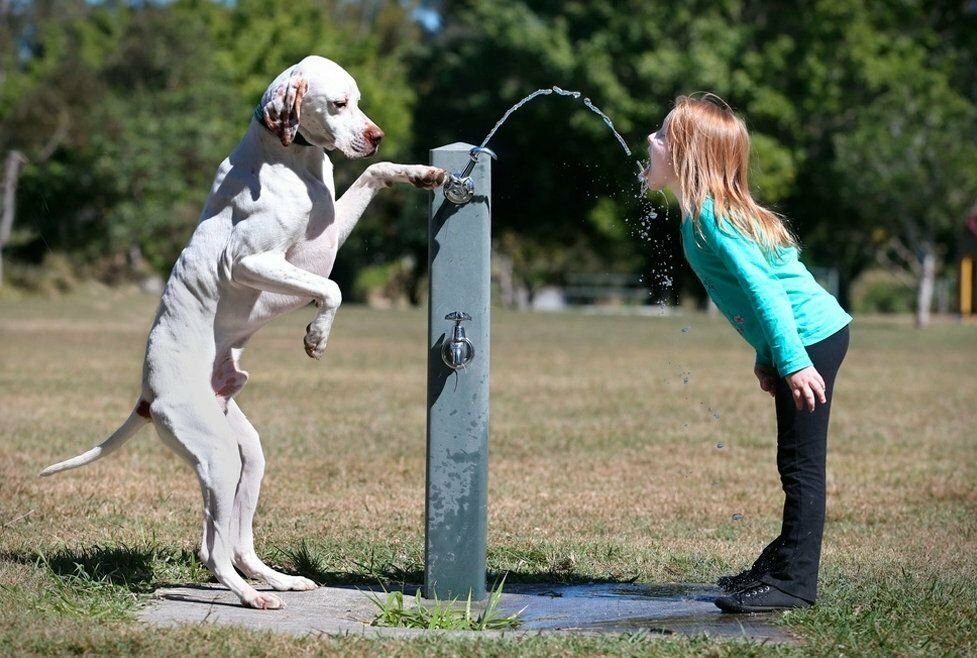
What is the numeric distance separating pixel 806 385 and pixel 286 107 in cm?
215

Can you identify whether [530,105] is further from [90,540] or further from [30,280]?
[90,540]

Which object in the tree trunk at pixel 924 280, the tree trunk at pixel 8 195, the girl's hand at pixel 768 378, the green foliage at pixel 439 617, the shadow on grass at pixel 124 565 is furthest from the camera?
the tree trunk at pixel 8 195

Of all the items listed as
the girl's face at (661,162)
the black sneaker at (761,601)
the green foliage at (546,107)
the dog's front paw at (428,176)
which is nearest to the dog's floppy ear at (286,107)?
the dog's front paw at (428,176)

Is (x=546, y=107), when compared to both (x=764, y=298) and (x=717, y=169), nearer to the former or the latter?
(x=717, y=169)

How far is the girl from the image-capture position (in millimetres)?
5492

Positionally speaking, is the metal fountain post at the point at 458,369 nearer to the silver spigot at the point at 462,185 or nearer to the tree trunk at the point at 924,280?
the silver spigot at the point at 462,185

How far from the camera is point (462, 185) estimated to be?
5.53m

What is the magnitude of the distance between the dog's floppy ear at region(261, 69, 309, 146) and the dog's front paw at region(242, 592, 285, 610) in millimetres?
1697

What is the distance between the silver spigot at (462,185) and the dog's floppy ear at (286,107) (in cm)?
61

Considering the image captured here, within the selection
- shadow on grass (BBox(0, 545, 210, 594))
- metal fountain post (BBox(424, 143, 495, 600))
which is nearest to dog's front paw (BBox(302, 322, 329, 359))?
metal fountain post (BBox(424, 143, 495, 600))

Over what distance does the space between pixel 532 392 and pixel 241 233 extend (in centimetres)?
1078

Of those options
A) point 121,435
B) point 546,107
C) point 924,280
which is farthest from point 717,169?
point 546,107

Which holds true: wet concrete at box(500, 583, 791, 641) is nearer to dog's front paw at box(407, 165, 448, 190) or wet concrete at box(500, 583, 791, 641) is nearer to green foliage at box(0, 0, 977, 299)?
dog's front paw at box(407, 165, 448, 190)

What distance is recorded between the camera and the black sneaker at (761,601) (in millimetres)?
5574
